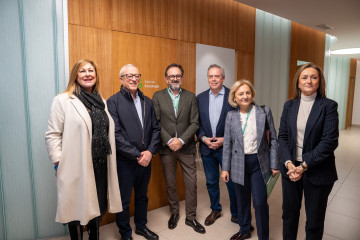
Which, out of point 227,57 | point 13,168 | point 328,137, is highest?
point 227,57

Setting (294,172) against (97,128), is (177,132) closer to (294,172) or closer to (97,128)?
(97,128)

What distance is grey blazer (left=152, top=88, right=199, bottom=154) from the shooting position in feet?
9.62

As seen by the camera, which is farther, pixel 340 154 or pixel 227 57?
pixel 340 154

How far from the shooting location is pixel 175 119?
2.95 meters

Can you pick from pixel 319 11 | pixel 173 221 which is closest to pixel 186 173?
pixel 173 221

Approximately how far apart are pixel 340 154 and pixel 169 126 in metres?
5.93

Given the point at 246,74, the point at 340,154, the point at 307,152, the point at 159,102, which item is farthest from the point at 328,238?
the point at 340,154

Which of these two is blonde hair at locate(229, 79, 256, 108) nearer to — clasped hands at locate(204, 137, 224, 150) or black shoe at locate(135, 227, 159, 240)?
clasped hands at locate(204, 137, 224, 150)

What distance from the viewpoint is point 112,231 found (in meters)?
2.98

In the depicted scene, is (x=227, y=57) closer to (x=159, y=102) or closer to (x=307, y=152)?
(x=159, y=102)

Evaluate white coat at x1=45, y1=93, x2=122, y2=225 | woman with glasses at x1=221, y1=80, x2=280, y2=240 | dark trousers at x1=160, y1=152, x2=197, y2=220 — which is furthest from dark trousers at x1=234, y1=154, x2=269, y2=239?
white coat at x1=45, y1=93, x2=122, y2=225

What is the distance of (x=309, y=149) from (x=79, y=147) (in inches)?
78.2

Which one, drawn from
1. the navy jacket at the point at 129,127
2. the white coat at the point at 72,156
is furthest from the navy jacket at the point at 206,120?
the white coat at the point at 72,156

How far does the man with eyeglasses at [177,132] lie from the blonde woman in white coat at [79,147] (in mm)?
811
